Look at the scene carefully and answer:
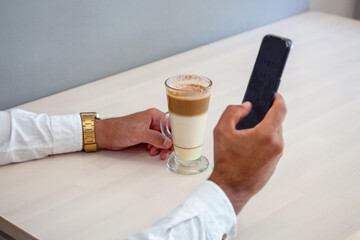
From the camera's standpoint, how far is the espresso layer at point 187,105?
976 millimetres

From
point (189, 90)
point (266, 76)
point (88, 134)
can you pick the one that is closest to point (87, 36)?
point (88, 134)

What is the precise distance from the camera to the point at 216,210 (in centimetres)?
81

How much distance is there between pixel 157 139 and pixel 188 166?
0.28 feet

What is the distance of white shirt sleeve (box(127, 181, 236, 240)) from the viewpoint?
2.60ft

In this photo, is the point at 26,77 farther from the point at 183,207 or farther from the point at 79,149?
the point at 183,207

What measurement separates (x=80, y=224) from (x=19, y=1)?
0.64 m

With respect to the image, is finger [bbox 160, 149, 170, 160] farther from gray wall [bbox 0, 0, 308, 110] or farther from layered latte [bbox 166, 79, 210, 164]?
gray wall [bbox 0, 0, 308, 110]

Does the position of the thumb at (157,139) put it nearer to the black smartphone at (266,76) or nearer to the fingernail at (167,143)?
the fingernail at (167,143)

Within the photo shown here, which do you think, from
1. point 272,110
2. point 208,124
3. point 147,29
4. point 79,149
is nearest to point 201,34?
point 147,29

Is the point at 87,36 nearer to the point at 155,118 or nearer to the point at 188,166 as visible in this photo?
the point at 155,118

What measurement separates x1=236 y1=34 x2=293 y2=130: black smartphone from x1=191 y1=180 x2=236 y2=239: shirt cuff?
169mm

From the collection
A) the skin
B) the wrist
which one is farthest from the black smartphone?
the wrist

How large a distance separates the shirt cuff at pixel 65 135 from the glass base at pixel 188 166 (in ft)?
0.67

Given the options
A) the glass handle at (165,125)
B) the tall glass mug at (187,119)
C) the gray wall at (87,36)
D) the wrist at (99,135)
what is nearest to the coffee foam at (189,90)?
the tall glass mug at (187,119)
